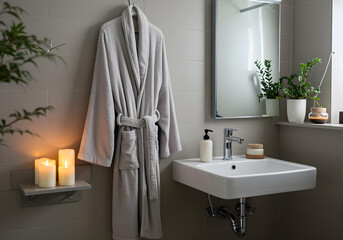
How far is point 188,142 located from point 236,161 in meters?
0.32

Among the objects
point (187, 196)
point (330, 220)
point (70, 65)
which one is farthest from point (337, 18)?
point (70, 65)

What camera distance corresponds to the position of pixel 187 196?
267cm

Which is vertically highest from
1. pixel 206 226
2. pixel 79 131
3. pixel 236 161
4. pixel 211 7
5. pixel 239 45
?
pixel 211 7

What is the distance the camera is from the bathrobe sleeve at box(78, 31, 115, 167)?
89.0 inches

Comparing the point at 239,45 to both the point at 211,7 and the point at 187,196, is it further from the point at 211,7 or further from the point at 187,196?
the point at 187,196

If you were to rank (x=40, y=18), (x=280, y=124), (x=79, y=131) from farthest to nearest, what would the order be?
(x=280, y=124), (x=79, y=131), (x=40, y=18)

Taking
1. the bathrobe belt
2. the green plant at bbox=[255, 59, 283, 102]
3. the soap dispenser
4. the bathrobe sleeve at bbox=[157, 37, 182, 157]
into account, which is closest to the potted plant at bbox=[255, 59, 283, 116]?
the green plant at bbox=[255, 59, 283, 102]

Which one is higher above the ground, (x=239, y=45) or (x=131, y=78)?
(x=239, y=45)

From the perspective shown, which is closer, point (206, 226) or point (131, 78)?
point (131, 78)

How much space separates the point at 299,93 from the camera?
2.73 metres

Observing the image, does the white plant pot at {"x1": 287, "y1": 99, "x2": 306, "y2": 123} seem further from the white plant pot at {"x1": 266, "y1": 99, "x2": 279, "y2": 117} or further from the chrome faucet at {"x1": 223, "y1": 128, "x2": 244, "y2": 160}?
the chrome faucet at {"x1": 223, "y1": 128, "x2": 244, "y2": 160}

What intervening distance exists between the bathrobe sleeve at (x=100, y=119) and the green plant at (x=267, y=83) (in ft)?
3.53

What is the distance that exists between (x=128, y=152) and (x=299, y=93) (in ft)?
3.91

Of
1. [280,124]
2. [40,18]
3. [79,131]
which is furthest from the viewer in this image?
[280,124]
